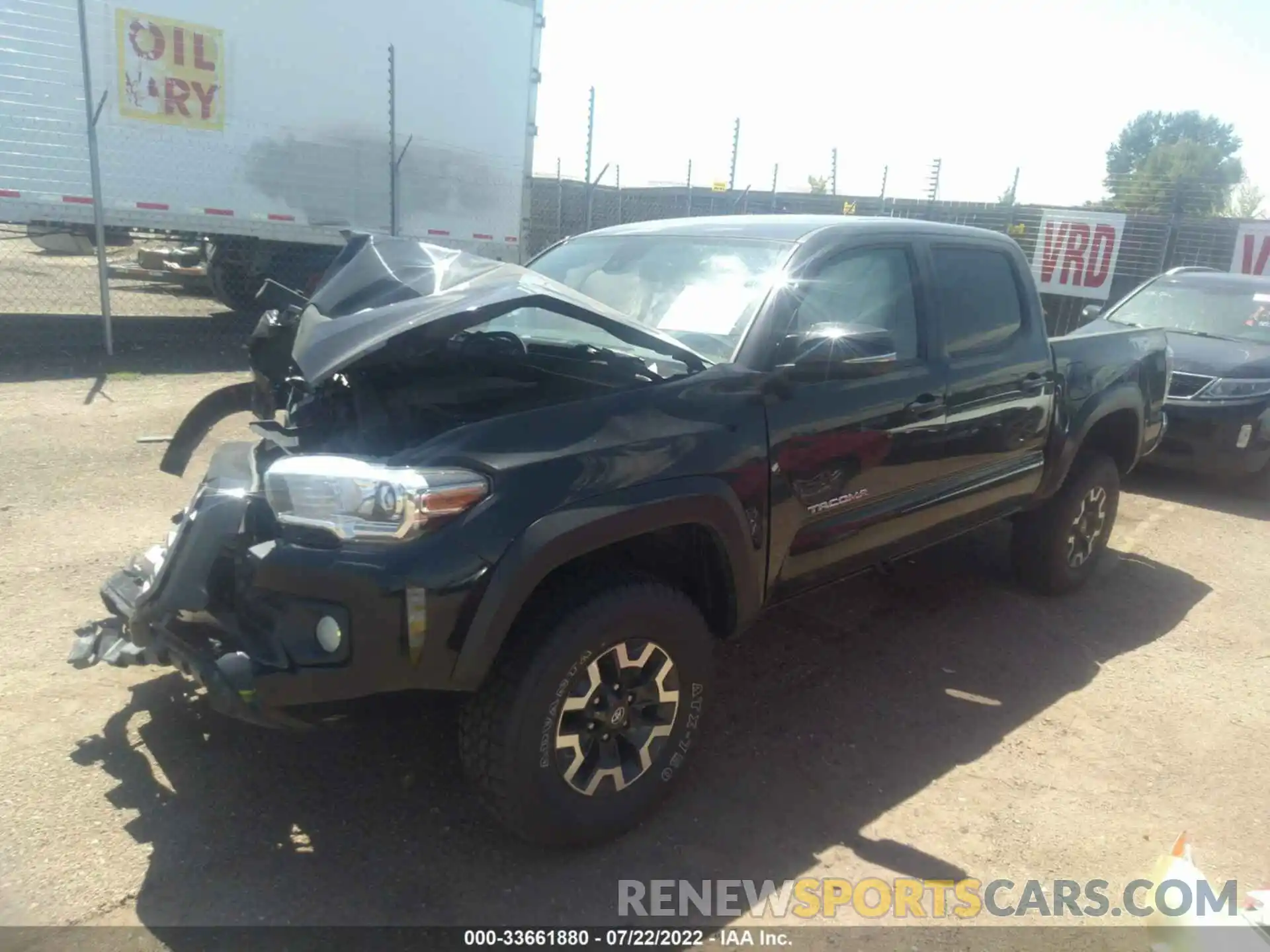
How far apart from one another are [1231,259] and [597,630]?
13.3 m

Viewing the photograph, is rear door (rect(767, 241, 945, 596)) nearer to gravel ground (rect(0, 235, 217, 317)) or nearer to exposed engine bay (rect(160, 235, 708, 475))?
exposed engine bay (rect(160, 235, 708, 475))

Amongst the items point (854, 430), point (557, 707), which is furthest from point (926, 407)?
point (557, 707)

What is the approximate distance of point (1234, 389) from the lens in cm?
732

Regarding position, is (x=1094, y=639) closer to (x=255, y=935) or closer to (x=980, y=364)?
(x=980, y=364)

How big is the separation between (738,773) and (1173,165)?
63482 mm

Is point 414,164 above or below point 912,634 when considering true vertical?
above

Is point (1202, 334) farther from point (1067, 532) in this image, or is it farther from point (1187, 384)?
point (1067, 532)

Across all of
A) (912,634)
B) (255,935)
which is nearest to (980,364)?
(912,634)

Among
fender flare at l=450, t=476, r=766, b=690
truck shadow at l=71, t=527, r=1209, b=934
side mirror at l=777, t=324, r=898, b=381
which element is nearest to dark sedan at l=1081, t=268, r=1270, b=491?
truck shadow at l=71, t=527, r=1209, b=934

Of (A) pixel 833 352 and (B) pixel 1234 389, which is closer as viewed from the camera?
(A) pixel 833 352

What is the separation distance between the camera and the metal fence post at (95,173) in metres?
8.69

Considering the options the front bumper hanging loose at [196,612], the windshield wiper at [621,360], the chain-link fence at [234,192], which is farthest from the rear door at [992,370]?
the chain-link fence at [234,192]

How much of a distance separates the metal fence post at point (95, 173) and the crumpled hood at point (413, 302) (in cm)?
710

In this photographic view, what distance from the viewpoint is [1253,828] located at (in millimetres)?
3254
